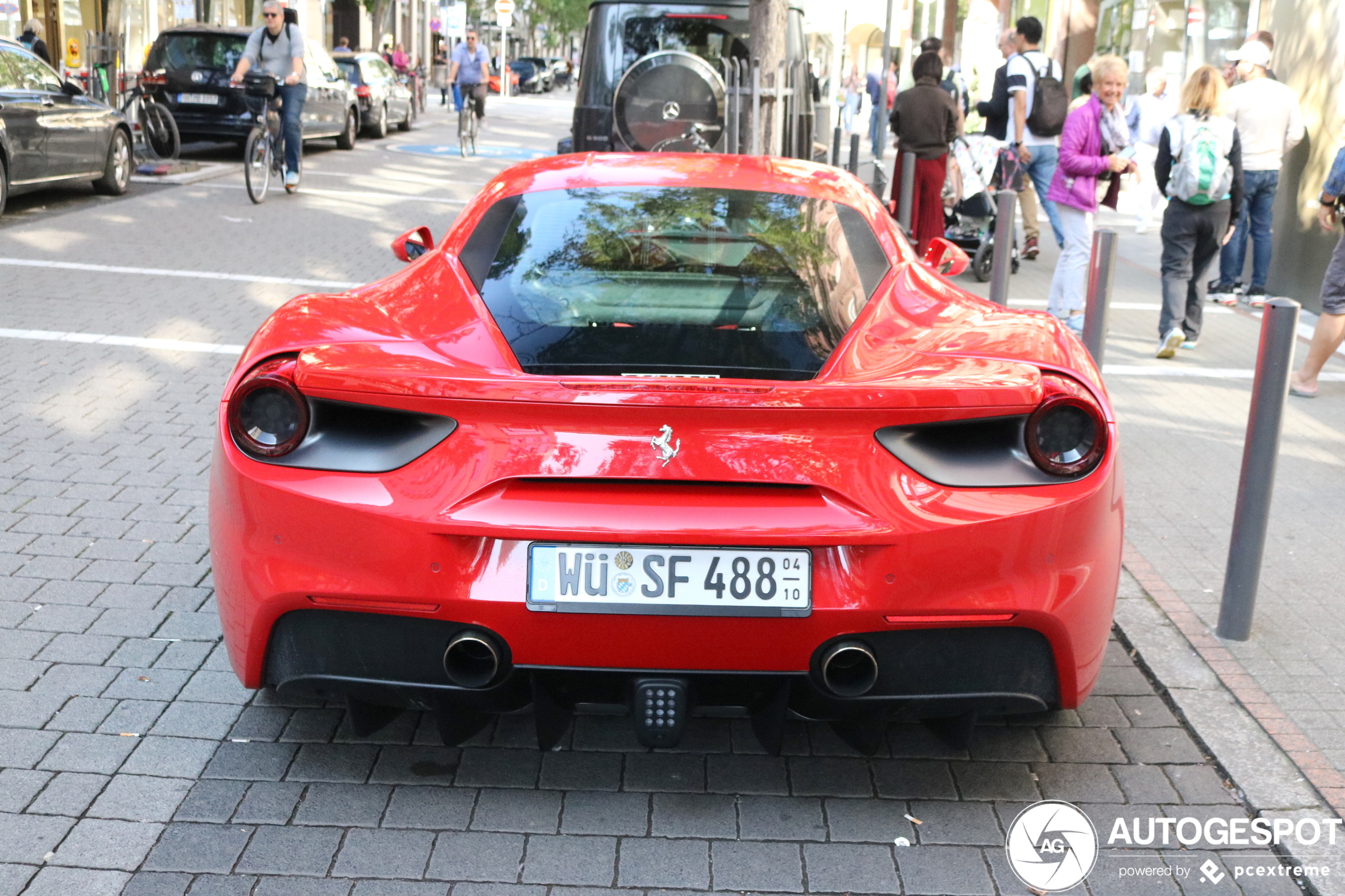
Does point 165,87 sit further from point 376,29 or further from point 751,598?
point 376,29

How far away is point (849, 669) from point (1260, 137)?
378 inches

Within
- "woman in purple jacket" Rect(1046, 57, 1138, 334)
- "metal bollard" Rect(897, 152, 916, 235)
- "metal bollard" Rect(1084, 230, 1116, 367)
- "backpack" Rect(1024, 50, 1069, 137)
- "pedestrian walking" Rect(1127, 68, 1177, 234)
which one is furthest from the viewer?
"pedestrian walking" Rect(1127, 68, 1177, 234)

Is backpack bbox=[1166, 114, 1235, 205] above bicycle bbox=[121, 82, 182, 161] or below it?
above

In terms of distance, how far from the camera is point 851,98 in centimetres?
3344

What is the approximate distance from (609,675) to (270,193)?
1450 cm

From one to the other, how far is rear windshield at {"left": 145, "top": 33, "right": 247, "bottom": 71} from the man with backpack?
38.2 feet

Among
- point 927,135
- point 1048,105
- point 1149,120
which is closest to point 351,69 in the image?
point 1149,120

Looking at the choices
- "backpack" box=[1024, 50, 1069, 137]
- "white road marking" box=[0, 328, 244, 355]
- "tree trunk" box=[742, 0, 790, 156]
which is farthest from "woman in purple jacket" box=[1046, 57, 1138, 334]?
"white road marking" box=[0, 328, 244, 355]

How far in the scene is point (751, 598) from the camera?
2830mm

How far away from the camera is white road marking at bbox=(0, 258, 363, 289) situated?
34.1ft

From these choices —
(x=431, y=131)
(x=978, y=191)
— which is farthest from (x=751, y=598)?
(x=431, y=131)

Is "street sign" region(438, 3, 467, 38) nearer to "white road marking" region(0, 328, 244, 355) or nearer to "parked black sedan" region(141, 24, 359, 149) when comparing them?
"parked black sedan" region(141, 24, 359, 149)

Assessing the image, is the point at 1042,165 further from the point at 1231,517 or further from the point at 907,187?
the point at 1231,517

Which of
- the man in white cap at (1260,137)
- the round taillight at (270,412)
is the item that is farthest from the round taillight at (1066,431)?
the man in white cap at (1260,137)
